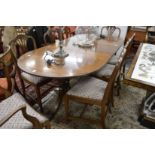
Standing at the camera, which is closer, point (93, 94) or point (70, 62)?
point (93, 94)

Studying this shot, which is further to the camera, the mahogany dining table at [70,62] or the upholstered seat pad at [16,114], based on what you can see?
the mahogany dining table at [70,62]

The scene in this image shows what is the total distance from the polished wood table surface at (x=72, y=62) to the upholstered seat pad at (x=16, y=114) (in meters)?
0.31

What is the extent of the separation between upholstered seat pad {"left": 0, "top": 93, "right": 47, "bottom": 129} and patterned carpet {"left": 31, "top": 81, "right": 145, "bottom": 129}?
0.61 meters

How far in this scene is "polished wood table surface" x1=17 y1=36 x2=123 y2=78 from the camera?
1.71 meters

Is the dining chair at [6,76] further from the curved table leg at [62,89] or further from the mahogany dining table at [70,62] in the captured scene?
the curved table leg at [62,89]

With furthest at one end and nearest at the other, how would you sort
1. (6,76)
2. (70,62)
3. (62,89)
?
(62,89) → (70,62) → (6,76)

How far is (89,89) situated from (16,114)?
0.80 meters

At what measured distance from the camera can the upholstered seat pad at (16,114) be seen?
4.42 ft

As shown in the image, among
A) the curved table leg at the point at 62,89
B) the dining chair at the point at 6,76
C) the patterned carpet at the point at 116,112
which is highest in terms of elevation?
the dining chair at the point at 6,76

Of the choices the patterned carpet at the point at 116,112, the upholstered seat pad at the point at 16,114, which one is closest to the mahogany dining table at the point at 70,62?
the patterned carpet at the point at 116,112

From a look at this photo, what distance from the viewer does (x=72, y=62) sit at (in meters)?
1.94

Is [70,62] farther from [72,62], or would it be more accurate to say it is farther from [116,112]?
[116,112]

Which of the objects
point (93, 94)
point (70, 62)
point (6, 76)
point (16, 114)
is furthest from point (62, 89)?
point (16, 114)

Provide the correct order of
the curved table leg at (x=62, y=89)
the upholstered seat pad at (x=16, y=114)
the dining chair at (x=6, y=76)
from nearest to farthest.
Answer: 1. the upholstered seat pad at (x=16, y=114)
2. the dining chair at (x=6, y=76)
3. the curved table leg at (x=62, y=89)
